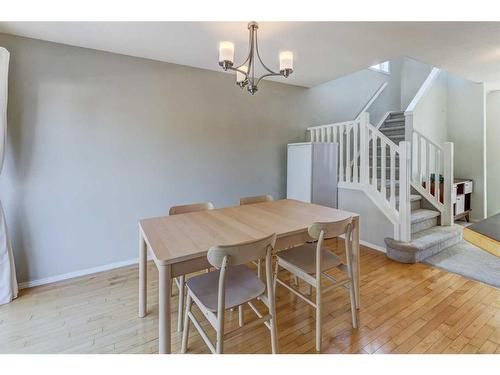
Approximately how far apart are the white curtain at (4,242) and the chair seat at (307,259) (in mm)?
2362

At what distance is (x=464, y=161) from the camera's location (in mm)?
4590

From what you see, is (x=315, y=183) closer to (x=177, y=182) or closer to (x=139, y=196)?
(x=177, y=182)

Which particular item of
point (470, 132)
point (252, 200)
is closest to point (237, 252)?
point (252, 200)

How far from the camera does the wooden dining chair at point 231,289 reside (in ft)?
4.10

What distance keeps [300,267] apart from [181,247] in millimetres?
883

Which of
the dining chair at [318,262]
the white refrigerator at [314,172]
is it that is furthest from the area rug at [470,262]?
the dining chair at [318,262]

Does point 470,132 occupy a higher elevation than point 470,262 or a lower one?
higher

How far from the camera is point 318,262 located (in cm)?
164

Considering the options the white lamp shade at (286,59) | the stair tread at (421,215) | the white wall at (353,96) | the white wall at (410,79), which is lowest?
the stair tread at (421,215)

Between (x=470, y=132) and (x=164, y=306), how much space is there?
5749mm

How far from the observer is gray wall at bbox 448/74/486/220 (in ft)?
14.3

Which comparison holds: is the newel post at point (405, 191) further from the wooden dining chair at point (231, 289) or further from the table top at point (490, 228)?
the wooden dining chair at point (231, 289)

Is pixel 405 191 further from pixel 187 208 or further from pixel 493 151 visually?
pixel 493 151
